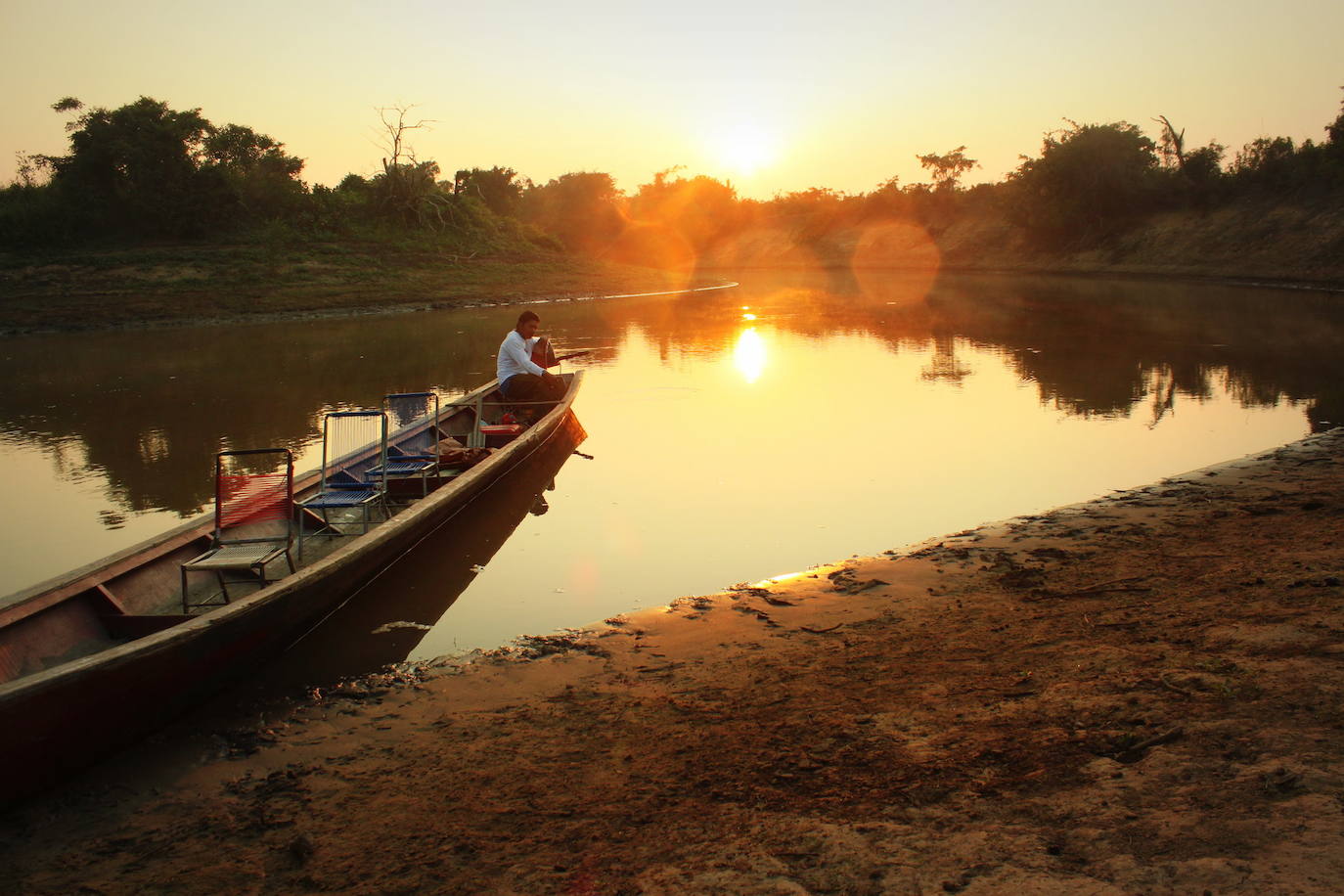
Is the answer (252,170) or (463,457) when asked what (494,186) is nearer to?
(252,170)

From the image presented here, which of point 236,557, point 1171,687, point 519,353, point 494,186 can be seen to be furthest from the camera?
point 494,186

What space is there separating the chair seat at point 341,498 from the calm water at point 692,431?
65cm

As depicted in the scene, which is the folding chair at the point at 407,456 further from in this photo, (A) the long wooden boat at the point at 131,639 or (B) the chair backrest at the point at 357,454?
(A) the long wooden boat at the point at 131,639

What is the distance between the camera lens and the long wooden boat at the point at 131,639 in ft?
12.3

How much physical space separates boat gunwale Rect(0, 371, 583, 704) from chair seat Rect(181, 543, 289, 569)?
0.25 meters

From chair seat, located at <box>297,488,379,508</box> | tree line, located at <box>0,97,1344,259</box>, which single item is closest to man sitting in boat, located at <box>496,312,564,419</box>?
chair seat, located at <box>297,488,379,508</box>

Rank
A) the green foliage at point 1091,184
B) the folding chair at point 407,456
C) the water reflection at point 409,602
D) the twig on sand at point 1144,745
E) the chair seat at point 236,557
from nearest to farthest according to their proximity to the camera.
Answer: the twig on sand at point 1144,745
the chair seat at point 236,557
the water reflection at point 409,602
the folding chair at point 407,456
the green foliage at point 1091,184

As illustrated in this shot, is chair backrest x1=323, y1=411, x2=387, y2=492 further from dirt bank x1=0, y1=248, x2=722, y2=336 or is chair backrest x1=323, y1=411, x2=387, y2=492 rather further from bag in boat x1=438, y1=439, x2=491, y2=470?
dirt bank x1=0, y1=248, x2=722, y2=336

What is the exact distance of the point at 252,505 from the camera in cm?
574

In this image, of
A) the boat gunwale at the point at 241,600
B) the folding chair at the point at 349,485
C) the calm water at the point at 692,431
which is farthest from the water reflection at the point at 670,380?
the folding chair at the point at 349,485

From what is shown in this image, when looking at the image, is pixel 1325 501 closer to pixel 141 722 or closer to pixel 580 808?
pixel 580 808

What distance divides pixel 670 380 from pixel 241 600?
39.5ft

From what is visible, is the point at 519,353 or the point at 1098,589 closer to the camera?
the point at 1098,589

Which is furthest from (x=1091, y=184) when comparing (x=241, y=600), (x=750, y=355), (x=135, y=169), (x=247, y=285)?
(x=241, y=600)
